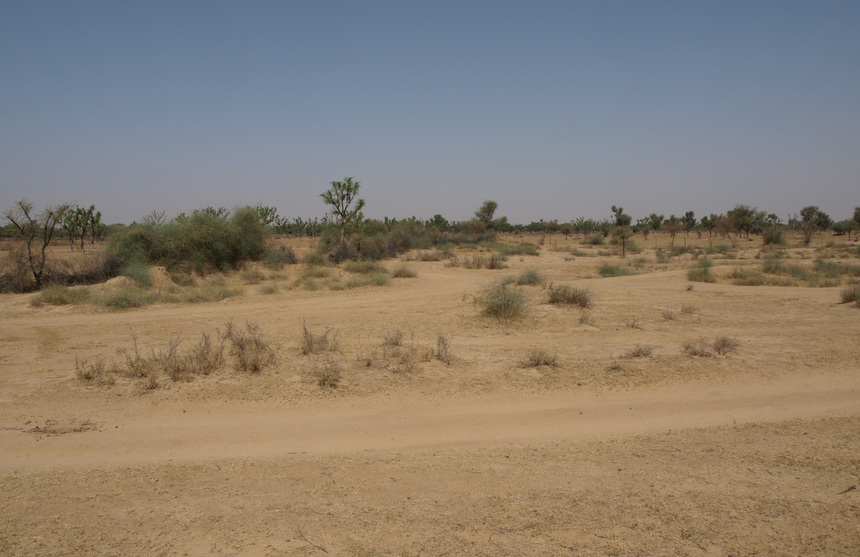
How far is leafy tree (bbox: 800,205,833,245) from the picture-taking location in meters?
57.4

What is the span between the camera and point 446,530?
4.36 metres

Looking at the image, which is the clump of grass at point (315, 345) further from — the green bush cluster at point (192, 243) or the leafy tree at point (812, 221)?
the leafy tree at point (812, 221)

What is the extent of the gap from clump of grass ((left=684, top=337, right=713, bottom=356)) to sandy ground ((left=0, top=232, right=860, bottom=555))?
0.89ft

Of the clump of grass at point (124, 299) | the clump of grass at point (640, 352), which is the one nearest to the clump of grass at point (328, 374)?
the clump of grass at point (640, 352)

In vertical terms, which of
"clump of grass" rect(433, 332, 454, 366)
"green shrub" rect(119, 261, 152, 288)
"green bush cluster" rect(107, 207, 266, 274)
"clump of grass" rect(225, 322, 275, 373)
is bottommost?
"clump of grass" rect(433, 332, 454, 366)

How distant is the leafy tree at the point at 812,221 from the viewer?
57.4 m

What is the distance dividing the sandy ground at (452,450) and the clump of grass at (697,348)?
0.27 metres

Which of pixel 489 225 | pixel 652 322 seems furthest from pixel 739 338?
pixel 489 225

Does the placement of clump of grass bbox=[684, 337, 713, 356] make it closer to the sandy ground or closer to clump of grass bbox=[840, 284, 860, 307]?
the sandy ground

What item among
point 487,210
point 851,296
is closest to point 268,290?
point 851,296

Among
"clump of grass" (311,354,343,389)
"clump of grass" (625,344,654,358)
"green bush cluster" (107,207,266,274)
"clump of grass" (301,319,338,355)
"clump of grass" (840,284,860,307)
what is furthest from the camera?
"green bush cluster" (107,207,266,274)

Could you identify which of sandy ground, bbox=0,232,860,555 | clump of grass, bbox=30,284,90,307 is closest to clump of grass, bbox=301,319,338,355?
sandy ground, bbox=0,232,860,555

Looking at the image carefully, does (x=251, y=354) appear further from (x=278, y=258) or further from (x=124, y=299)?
(x=278, y=258)

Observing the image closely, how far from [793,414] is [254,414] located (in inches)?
293
